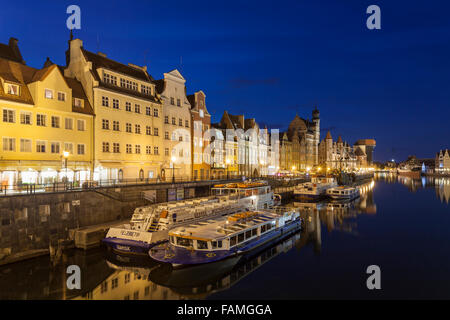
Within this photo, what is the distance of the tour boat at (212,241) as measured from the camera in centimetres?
2234

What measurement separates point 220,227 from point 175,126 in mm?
32559

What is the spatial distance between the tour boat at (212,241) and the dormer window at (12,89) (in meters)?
23.5

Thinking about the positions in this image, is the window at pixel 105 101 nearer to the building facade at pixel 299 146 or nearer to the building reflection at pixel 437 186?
the building reflection at pixel 437 186

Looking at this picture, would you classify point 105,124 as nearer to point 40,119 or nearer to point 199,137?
point 40,119

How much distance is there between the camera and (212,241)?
74.7 feet

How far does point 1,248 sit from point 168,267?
12.7 m

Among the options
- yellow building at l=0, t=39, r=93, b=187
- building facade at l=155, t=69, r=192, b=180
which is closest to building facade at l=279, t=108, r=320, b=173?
building facade at l=155, t=69, r=192, b=180

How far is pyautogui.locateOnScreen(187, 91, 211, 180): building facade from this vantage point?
59812mm

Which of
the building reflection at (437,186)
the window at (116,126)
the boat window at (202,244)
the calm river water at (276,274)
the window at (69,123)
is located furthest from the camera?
the building reflection at (437,186)

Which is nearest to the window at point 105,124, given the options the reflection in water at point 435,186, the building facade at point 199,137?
the building facade at point 199,137

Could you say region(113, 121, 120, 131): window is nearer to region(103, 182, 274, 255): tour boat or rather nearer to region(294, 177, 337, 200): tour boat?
region(103, 182, 274, 255): tour boat

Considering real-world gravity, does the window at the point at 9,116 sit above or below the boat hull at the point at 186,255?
above

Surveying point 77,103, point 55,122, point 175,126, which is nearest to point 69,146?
point 55,122

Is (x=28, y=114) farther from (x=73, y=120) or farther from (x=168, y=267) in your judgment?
(x=168, y=267)
